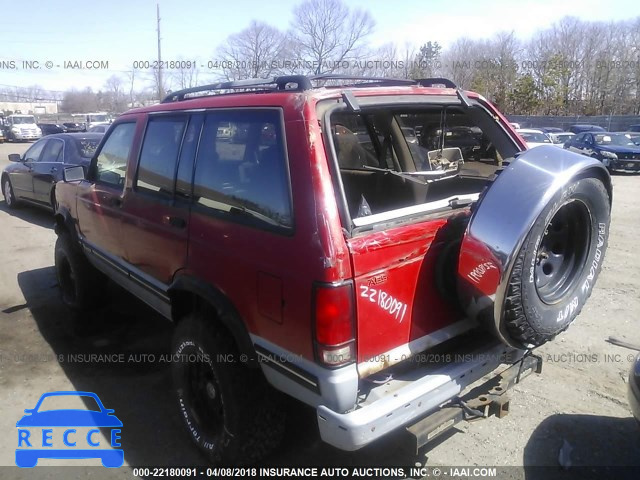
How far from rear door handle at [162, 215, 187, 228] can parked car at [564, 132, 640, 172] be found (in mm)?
15846

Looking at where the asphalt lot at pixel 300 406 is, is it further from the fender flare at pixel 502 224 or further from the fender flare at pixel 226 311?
the fender flare at pixel 502 224

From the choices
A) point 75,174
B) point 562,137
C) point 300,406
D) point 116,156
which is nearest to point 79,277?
point 75,174

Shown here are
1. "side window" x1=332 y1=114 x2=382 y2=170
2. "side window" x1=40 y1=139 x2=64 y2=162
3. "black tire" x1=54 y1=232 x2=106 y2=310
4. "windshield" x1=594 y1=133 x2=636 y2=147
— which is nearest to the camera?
"side window" x1=332 y1=114 x2=382 y2=170

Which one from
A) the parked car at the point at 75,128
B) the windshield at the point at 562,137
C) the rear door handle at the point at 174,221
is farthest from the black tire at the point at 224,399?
the parked car at the point at 75,128

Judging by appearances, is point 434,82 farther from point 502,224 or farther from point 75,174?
point 75,174

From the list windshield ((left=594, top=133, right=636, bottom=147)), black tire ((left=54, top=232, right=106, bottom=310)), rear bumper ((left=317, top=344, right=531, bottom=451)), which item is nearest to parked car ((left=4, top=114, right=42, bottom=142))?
windshield ((left=594, top=133, right=636, bottom=147))

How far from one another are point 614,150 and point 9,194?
59.6ft

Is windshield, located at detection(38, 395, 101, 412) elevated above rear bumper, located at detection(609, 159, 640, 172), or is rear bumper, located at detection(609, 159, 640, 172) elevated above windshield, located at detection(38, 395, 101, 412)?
rear bumper, located at detection(609, 159, 640, 172)

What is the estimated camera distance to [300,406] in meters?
3.26

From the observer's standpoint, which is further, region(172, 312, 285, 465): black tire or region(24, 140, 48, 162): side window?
region(24, 140, 48, 162): side window

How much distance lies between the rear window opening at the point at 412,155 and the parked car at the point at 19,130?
3994 cm

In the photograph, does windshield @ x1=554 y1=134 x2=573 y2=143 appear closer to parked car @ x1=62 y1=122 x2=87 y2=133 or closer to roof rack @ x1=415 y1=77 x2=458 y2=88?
roof rack @ x1=415 y1=77 x2=458 y2=88

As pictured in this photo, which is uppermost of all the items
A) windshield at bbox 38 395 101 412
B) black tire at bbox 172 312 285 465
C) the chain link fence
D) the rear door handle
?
the chain link fence

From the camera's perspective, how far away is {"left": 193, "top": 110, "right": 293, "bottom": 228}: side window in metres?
2.28
